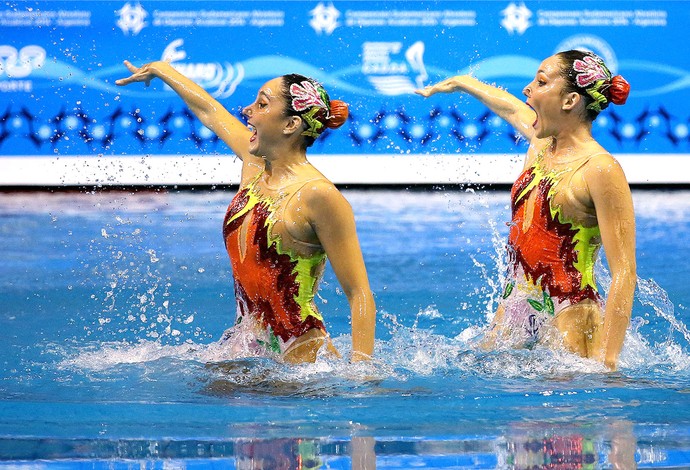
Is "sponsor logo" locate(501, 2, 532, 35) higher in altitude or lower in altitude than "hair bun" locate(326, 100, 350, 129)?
higher

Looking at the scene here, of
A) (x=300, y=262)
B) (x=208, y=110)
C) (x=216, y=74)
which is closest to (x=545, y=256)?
(x=300, y=262)

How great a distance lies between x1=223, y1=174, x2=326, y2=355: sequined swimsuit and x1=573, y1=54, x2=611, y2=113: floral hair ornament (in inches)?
49.1

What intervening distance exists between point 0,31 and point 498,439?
32.2ft

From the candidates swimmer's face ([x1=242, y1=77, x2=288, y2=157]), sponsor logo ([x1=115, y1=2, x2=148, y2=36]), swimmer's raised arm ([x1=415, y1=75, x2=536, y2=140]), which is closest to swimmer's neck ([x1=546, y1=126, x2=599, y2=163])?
swimmer's raised arm ([x1=415, y1=75, x2=536, y2=140])

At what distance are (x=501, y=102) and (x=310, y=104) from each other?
1.49m

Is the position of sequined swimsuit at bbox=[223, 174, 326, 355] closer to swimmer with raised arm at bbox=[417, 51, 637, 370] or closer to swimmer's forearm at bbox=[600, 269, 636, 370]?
swimmer with raised arm at bbox=[417, 51, 637, 370]

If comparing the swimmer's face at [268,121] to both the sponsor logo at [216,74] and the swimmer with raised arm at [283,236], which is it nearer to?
the swimmer with raised arm at [283,236]

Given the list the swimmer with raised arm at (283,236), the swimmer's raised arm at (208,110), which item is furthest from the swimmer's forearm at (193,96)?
the swimmer with raised arm at (283,236)

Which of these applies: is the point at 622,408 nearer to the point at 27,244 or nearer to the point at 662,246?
the point at 662,246

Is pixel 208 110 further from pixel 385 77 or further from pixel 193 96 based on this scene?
pixel 385 77

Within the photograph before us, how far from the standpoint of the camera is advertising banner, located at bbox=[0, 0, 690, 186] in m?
12.0

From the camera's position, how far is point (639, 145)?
12375mm

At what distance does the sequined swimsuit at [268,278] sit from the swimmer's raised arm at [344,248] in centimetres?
18

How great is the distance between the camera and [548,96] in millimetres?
4395
